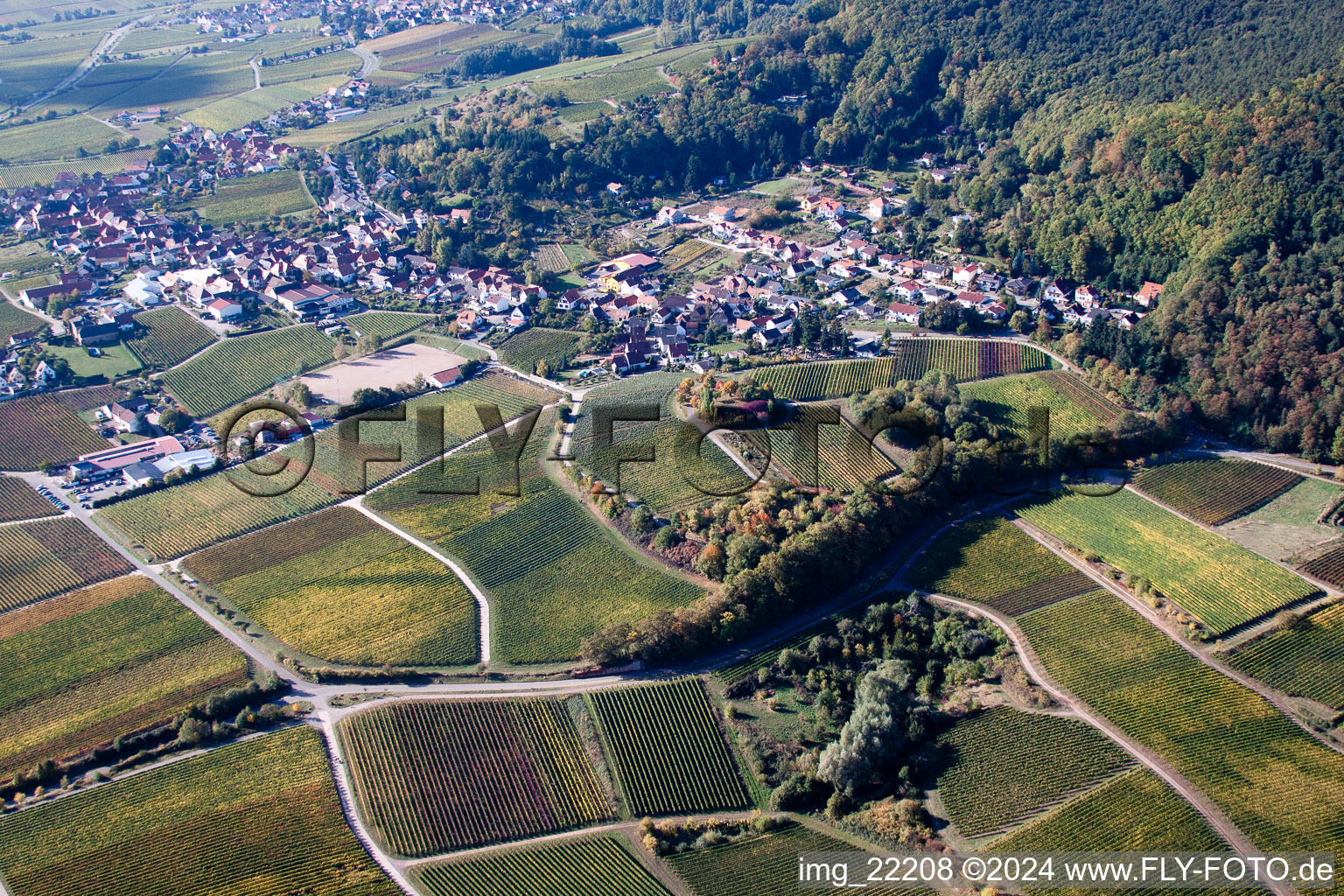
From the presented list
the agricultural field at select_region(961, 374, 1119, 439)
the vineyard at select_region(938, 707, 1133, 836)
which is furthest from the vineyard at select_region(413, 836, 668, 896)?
the agricultural field at select_region(961, 374, 1119, 439)

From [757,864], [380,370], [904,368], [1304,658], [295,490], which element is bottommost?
[757,864]

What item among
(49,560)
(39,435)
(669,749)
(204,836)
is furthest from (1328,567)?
(39,435)

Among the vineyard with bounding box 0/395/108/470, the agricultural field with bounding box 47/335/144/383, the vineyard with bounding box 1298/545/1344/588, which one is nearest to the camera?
the vineyard with bounding box 1298/545/1344/588

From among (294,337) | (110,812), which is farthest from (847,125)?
(110,812)

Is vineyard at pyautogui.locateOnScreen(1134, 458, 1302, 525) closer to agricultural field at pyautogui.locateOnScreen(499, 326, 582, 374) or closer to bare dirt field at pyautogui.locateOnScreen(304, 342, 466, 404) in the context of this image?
agricultural field at pyautogui.locateOnScreen(499, 326, 582, 374)

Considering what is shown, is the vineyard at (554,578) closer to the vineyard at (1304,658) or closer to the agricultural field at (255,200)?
the vineyard at (1304,658)

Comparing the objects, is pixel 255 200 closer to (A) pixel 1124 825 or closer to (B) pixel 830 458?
(B) pixel 830 458
